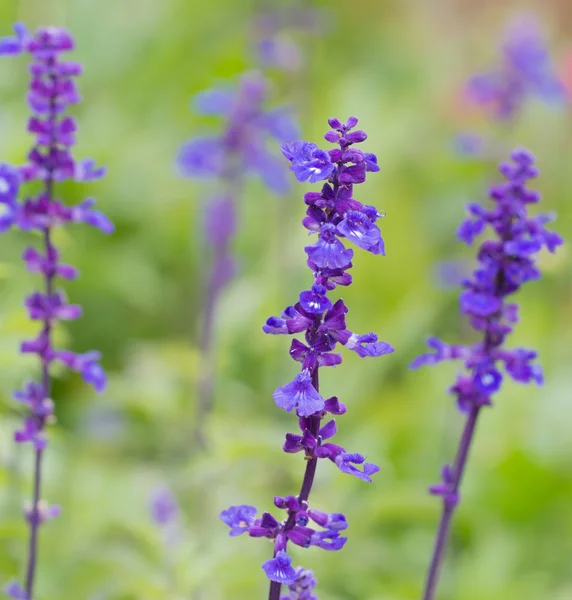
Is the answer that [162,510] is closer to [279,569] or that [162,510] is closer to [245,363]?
[279,569]

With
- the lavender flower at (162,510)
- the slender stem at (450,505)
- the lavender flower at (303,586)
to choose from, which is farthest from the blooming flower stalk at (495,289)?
the lavender flower at (162,510)

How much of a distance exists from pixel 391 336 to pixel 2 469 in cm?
279

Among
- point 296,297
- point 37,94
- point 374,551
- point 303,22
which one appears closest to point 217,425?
point 374,551

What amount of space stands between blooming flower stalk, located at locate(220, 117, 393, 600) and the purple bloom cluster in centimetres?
344

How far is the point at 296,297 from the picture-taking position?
588 cm

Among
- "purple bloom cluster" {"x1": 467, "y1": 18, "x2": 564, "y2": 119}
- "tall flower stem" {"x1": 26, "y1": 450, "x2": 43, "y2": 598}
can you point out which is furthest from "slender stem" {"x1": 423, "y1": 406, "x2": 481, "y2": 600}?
"purple bloom cluster" {"x1": 467, "y1": 18, "x2": 564, "y2": 119}

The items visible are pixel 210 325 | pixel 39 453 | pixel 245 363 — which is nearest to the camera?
pixel 39 453

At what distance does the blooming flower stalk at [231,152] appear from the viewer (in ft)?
15.7

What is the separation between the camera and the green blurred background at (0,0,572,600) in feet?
12.8

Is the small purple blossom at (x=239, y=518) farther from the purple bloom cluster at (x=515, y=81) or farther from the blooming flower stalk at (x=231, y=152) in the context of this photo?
the purple bloom cluster at (x=515, y=81)

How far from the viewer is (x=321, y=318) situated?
199 cm

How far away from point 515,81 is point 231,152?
1659mm

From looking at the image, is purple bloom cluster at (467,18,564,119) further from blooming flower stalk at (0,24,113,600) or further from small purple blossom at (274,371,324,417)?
small purple blossom at (274,371,324,417)

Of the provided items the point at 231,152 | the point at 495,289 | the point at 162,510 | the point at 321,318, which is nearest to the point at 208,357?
the point at 231,152
